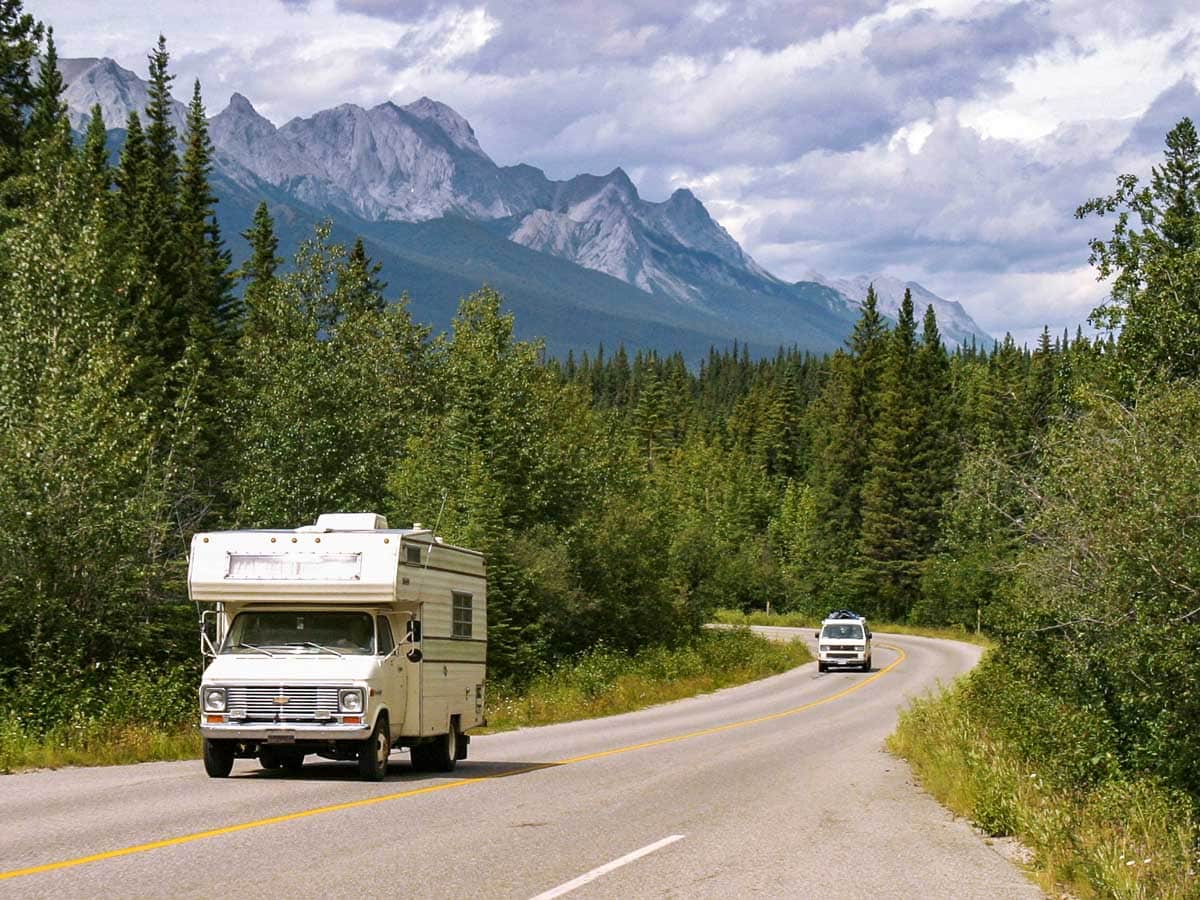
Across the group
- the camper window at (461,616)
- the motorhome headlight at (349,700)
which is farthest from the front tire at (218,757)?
the camper window at (461,616)

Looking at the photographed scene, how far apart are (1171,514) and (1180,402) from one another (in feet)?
12.2

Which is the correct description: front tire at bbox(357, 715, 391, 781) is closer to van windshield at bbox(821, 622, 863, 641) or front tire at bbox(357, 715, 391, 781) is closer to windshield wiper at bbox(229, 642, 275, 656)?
windshield wiper at bbox(229, 642, 275, 656)

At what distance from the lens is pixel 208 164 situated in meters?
61.8

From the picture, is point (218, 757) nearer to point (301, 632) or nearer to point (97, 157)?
point (301, 632)

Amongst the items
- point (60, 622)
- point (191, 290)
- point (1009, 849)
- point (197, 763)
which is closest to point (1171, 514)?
point (1009, 849)

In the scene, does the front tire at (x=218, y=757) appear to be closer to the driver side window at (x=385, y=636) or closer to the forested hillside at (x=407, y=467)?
the driver side window at (x=385, y=636)

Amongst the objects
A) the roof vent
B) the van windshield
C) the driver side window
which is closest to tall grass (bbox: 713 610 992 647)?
the van windshield

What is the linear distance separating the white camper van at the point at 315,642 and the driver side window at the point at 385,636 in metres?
0.02

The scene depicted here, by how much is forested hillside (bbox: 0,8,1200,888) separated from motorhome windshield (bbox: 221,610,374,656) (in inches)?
173

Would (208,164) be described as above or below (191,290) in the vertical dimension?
above

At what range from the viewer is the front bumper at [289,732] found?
591 inches

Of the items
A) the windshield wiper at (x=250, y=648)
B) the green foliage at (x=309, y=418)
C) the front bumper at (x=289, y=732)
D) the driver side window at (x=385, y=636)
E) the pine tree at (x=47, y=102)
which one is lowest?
the front bumper at (x=289, y=732)

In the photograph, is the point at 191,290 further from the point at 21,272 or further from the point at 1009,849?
the point at 1009,849

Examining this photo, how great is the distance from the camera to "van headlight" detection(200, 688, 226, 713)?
596 inches
